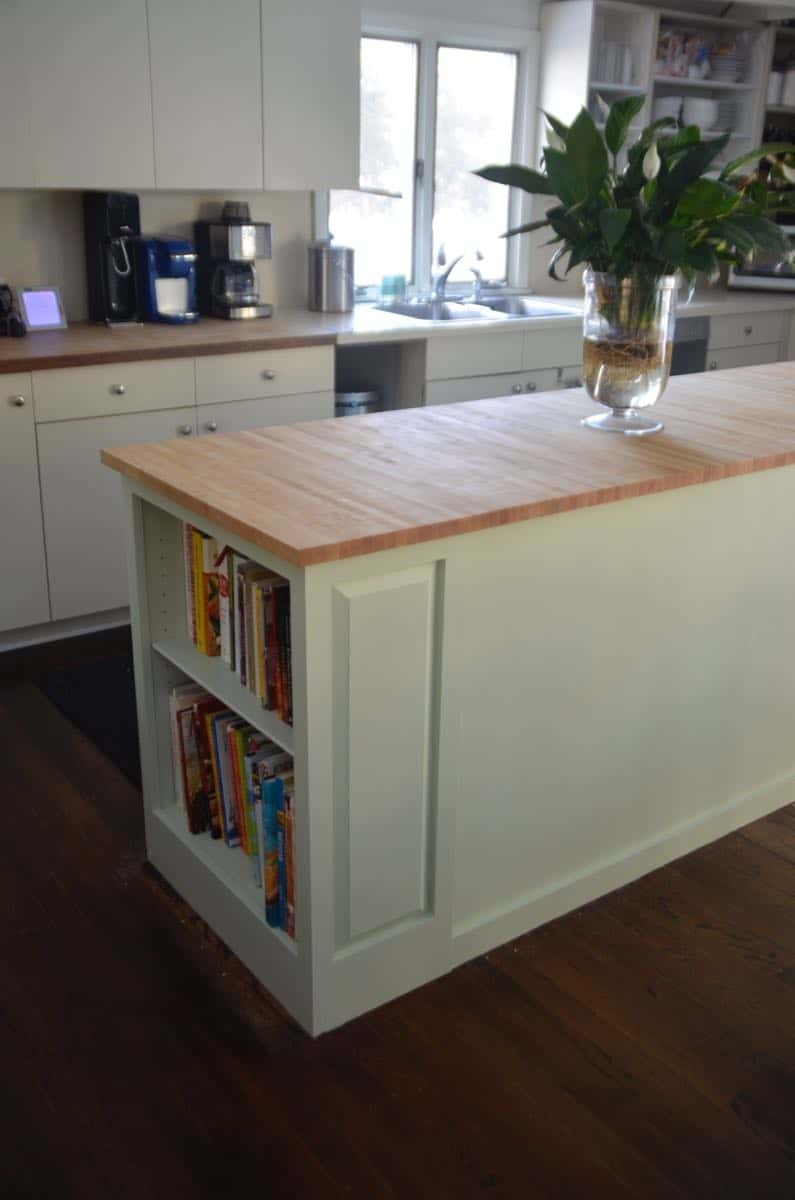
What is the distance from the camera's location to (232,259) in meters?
3.88

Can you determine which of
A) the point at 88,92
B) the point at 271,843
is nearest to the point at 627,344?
the point at 271,843

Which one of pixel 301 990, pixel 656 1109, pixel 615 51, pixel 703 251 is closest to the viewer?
pixel 656 1109

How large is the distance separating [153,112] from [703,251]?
213 centimetres

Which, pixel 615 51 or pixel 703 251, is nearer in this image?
pixel 703 251

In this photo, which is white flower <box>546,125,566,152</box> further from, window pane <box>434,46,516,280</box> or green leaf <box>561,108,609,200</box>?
window pane <box>434,46,516,280</box>

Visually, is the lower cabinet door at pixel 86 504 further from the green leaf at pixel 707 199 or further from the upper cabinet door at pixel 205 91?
the green leaf at pixel 707 199

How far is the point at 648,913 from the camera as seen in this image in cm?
227

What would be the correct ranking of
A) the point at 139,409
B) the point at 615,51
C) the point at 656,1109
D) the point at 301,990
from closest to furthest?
the point at 656,1109 → the point at 301,990 → the point at 139,409 → the point at 615,51

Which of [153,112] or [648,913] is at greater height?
[153,112]

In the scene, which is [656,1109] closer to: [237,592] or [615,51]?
[237,592]

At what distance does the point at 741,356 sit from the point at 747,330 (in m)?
0.12

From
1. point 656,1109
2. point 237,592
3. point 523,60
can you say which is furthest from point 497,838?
point 523,60

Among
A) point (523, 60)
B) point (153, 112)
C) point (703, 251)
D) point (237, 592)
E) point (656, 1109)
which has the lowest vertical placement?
point (656, 1109)

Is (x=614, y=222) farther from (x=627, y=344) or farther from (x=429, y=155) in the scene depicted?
(x=429, y=155)
